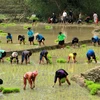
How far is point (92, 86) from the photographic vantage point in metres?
13.4

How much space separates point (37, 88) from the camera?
545 inches

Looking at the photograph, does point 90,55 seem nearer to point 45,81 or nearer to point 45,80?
point 45,80

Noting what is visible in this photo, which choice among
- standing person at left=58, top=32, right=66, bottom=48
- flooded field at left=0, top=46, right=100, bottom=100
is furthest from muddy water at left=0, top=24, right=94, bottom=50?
flooded field at left=0, top=46, right=100, bottom=100

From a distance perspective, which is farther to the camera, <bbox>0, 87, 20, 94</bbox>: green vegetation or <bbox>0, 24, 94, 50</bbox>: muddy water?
<bbox>0, 24, 94, 50</bbox>: muddy water

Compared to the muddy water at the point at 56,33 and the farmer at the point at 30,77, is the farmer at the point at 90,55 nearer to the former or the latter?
the farmer at the point at 30,77

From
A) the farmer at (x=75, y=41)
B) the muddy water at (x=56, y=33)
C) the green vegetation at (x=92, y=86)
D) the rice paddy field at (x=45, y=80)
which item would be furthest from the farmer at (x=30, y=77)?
the farmer at (x=75, y=41)

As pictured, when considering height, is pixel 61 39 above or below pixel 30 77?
above

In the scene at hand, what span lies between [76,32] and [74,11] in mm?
7658

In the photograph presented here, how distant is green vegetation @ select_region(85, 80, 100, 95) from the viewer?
42.6 ft

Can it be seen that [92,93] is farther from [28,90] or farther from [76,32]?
[76,32]

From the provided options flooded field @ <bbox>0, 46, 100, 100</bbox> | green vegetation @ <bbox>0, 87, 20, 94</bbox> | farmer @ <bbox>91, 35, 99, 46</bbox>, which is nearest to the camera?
flooded field @ <bbox>0, 46, 100, 100</bbox>

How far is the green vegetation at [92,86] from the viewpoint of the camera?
12984mm

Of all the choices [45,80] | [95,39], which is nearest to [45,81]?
[45,80]

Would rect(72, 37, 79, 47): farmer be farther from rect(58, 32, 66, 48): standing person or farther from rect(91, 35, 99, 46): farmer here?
rect(91, 35, 99, 46): farmer
